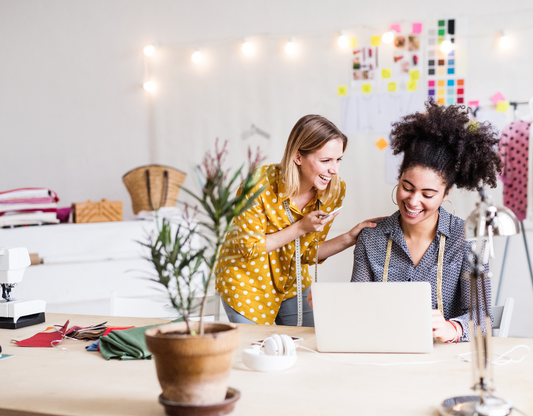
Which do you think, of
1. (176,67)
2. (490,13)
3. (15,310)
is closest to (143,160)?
(176,67)

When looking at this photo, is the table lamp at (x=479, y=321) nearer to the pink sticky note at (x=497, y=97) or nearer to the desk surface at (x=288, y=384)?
the desk surface at (x=288, y=384)

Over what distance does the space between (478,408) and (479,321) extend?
0.15 metres

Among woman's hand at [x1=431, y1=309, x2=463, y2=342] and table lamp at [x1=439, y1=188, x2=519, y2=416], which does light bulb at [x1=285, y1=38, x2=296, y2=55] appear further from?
table lamp at [x1=439, y1=188, x2=519, y2=416]

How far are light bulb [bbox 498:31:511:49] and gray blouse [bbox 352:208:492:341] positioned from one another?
2013 mm

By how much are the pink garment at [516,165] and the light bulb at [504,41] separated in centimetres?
51

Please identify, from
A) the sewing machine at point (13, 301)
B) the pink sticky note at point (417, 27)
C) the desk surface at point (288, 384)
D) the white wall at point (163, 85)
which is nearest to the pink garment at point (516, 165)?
the white wall at point (163, 85)

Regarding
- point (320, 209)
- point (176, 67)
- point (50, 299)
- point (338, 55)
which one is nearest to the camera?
point (320, 209)

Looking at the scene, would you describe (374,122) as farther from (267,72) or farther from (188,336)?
(188,336)

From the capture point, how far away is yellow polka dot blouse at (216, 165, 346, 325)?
2.06m

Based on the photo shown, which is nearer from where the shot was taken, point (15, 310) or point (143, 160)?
point (15, 310)

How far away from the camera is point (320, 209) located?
6.97ft

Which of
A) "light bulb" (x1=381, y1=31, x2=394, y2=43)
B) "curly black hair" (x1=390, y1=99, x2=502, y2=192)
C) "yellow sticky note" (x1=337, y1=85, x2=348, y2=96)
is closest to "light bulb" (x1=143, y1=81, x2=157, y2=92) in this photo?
"yellow sticky note" (x1=337, y1=85, x2=348, y2=96)

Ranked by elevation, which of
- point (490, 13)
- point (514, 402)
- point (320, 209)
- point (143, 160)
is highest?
point (490, 13)

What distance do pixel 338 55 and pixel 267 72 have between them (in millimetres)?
504
